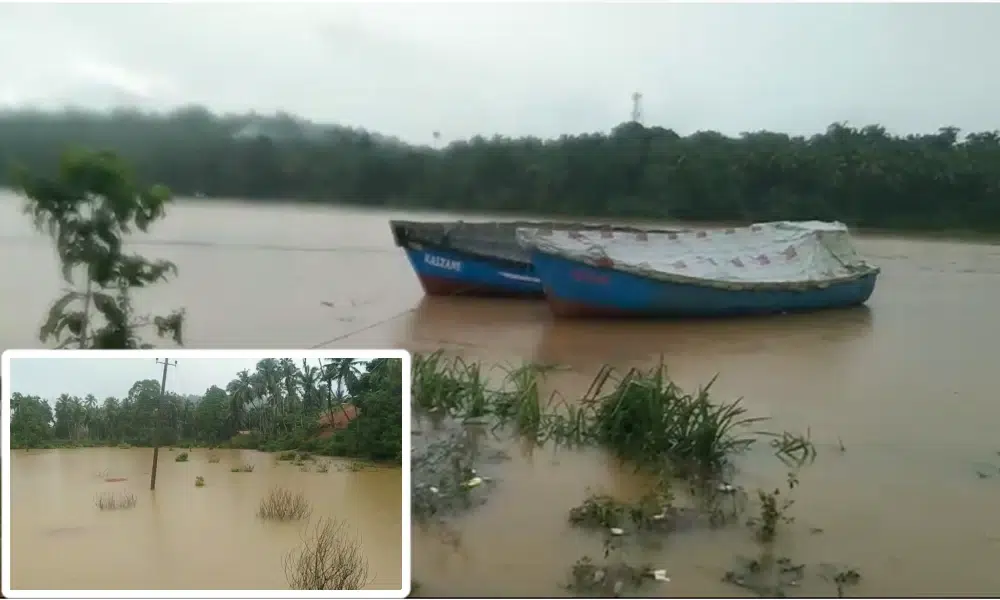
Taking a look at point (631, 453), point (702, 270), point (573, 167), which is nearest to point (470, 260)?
point (702, 270)

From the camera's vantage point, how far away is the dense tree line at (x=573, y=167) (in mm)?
1756

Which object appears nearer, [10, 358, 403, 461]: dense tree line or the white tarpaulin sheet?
[10, 358, 403, 461]: dense tree line

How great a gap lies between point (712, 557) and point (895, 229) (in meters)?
1.89

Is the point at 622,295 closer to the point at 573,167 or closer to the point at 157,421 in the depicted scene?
the point at 573,167

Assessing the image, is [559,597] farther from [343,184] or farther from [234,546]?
[343,184]

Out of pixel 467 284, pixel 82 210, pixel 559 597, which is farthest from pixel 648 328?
pixel 82 210

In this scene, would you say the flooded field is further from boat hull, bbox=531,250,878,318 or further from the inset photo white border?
boat hull, bbox=531,250,878,318

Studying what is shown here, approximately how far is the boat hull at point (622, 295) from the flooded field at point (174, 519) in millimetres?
2717

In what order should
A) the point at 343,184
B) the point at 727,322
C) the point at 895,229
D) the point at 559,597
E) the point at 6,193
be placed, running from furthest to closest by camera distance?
the point at 727,322, the point at 895,229, the point at 343,184, the point at 6,193, the point at 559,597

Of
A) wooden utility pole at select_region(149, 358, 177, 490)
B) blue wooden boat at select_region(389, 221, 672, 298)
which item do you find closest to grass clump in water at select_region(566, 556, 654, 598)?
wooden utility pole at select_region(149, 358, 177, 490)

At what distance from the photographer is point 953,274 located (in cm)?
384

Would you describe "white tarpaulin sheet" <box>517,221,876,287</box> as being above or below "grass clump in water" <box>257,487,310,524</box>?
above

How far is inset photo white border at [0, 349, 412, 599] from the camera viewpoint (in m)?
1.34

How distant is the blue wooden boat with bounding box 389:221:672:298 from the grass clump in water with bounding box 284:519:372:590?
2.51 meters
